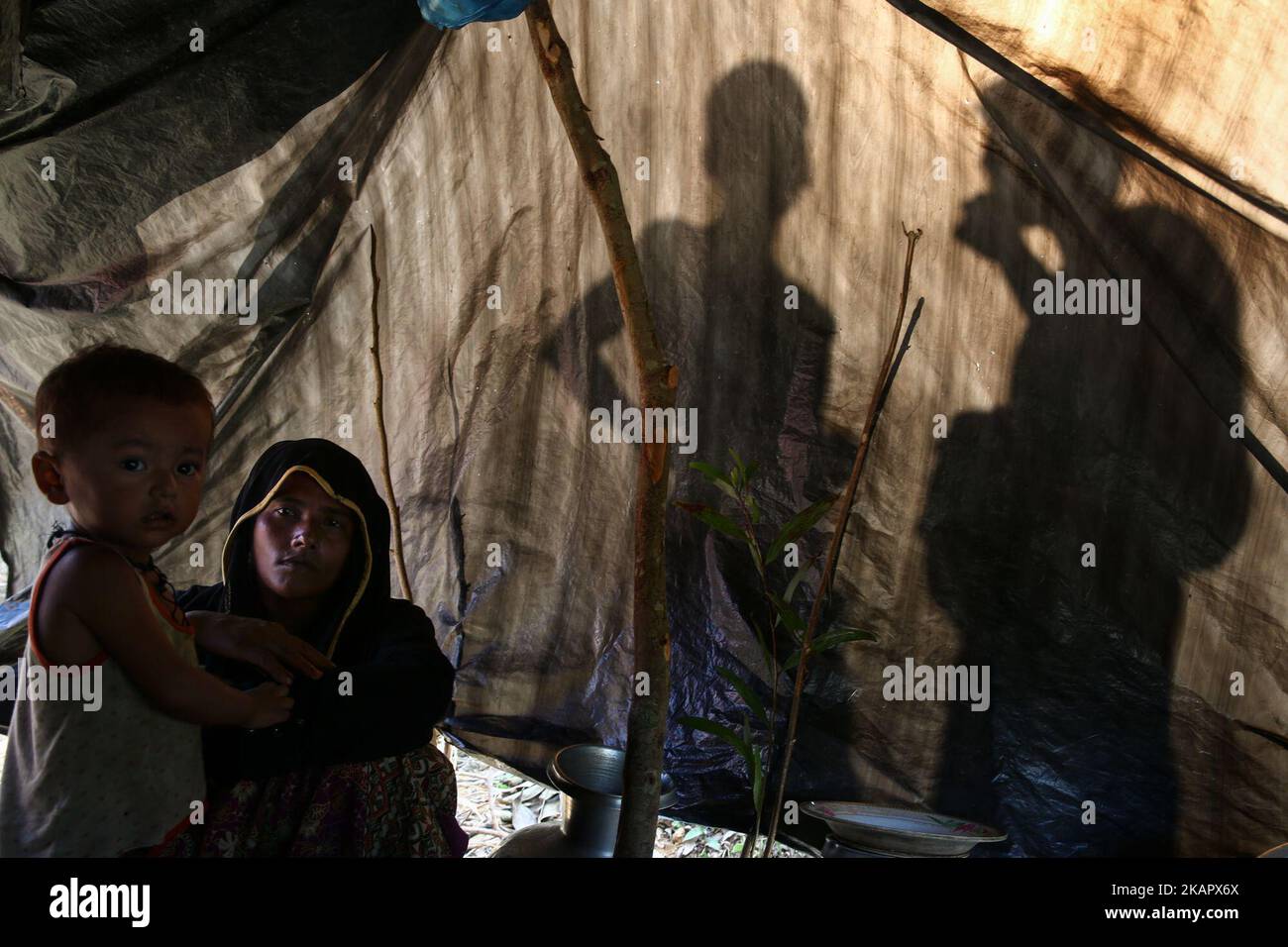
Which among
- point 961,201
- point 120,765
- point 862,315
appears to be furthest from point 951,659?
point 120,765

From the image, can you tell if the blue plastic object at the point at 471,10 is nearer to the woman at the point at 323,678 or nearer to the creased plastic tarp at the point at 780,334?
the creased plastic tarp at the point at 780,334

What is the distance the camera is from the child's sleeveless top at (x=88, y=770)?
132 centimetres

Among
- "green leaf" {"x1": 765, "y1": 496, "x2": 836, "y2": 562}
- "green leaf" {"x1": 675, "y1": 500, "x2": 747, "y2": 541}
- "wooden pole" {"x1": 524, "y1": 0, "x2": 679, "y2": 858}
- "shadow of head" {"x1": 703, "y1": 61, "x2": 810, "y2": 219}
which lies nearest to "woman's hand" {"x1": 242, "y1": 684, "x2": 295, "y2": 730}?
"wooden pole" {"x1": 524, "y1": 0, "x2": 679, "y2": 858}

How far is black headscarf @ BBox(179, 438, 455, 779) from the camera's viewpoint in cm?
150

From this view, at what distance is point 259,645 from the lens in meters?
1.51

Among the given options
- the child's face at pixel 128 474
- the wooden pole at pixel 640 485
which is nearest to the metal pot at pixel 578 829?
the wooden pole at pixel 640 485

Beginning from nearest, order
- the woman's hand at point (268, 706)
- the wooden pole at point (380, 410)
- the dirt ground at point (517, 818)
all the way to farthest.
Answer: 1. the woman's hand at point (268, 706)
2. the wooden pole at point (380, 410)
3. the dirt ground at point (517, 818)

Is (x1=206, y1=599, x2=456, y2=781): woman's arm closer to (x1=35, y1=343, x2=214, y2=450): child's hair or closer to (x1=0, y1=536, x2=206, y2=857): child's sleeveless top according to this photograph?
Answer: (x1=0, y1=536, x2=206, y2=857): child's sleeveless top

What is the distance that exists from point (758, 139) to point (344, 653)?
1576 millimetres

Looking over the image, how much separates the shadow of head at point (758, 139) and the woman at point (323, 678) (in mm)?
1288

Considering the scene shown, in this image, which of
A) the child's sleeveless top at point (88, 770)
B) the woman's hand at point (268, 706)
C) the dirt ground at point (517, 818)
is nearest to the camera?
the child's sleeveless top at point (88, 770)

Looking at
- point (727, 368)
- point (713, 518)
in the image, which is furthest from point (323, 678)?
point (727, 368)

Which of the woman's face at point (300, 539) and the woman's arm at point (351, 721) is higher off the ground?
the woman's face at point (300, 539)
